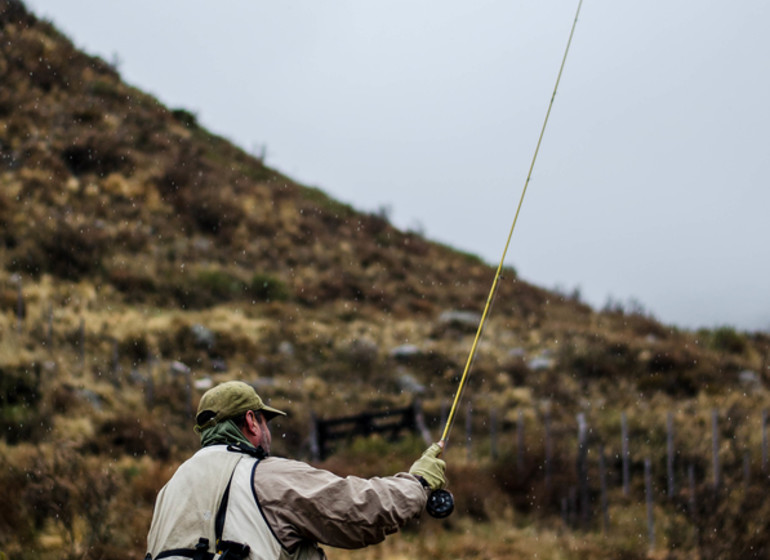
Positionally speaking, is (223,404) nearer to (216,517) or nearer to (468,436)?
(216,517)

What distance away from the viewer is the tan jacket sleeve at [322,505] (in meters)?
2.34

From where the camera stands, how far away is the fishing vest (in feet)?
7.52

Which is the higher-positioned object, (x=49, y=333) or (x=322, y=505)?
(x=322, y=505)

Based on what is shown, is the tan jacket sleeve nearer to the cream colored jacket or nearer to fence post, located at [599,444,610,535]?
the cream colored jacket

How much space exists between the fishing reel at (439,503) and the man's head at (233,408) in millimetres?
683

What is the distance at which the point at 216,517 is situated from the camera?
234 cm

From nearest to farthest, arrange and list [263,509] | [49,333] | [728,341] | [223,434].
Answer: [263,509] < [223,434] < [49,333] < [728,341]

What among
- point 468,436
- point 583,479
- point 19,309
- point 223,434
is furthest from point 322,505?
point 19,309

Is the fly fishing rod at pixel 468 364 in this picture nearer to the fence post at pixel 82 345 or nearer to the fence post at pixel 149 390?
the fence post at pixel 149 390

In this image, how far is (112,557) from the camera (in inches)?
258

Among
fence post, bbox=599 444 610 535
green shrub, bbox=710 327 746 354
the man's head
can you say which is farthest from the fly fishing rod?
green shrub, bbox=710 327 746 354

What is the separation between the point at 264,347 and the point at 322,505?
14.7m

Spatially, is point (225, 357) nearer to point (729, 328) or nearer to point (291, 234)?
point (291, 234)

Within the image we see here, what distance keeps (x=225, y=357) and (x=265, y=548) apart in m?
13.9
